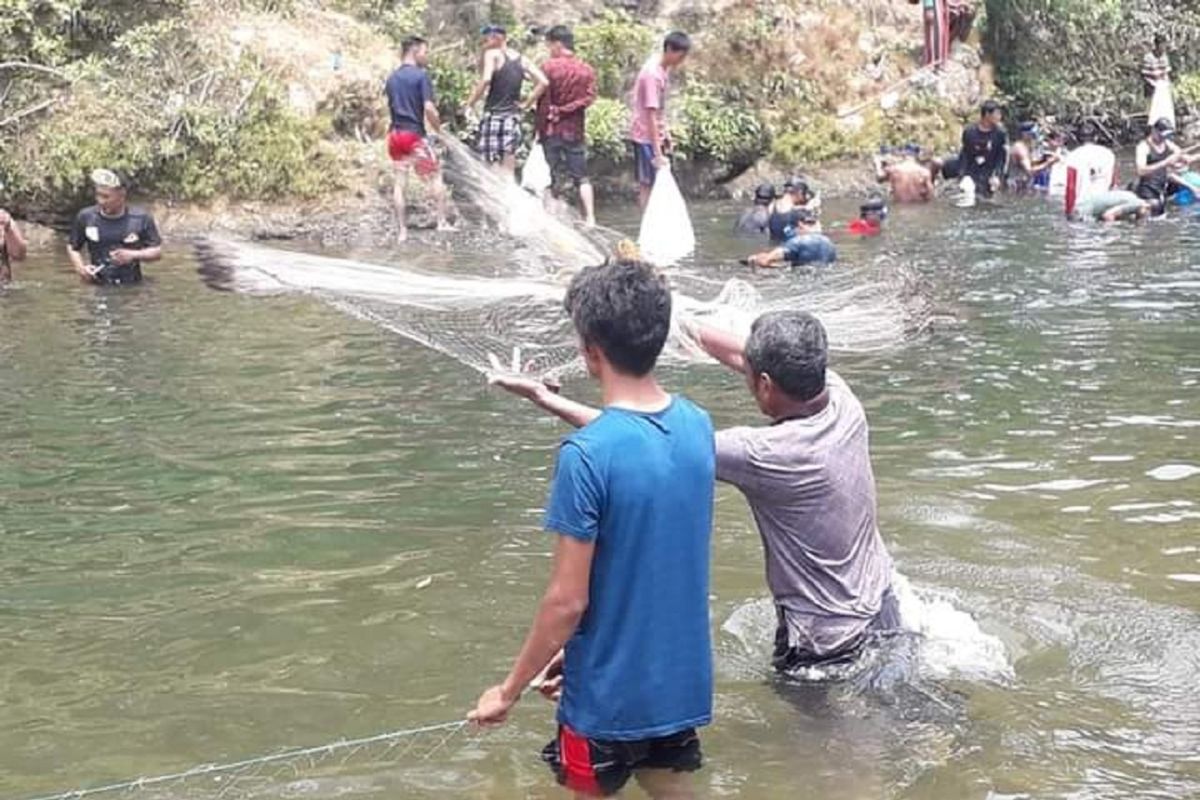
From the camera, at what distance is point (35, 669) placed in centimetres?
540

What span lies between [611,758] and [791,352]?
134 centimetres

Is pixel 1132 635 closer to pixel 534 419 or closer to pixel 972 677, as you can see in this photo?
pixel 972 677

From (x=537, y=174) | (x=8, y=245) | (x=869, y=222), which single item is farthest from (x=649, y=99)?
(x=8, y=245)

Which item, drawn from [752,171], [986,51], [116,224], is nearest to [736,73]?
[752,171]

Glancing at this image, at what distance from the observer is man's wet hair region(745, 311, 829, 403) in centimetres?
439

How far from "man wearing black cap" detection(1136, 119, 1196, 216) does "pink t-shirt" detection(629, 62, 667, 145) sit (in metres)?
6.29

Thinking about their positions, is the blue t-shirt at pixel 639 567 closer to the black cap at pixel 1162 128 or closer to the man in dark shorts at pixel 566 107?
the man in dark shorts at pixel 566 107

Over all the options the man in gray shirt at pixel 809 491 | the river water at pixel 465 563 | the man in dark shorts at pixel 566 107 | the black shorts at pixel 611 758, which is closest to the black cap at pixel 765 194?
the man in dark shorts at pixel 566 107

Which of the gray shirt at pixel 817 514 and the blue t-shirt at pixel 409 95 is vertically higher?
the blue t-shirt at pixel 409 95

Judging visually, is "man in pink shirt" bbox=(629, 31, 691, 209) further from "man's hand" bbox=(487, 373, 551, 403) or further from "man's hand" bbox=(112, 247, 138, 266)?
"man's hand" bbox=(487, 373, 551, 403)

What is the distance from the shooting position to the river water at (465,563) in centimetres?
472

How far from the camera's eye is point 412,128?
14844 mm

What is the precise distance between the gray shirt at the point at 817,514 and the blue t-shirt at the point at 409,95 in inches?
415

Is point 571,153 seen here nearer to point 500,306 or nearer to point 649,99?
point 649,99
